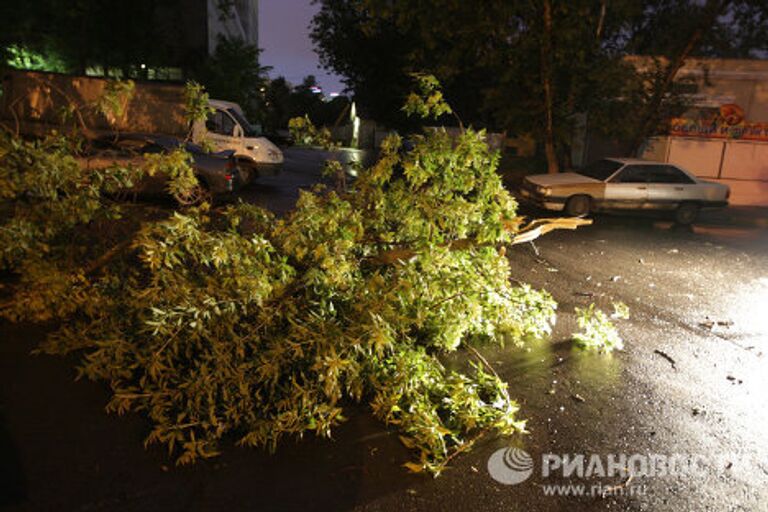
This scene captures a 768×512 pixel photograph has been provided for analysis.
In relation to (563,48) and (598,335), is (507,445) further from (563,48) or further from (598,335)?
(563,48)

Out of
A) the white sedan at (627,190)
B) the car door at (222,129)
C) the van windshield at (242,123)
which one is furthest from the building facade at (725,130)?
the car door at (222,129)

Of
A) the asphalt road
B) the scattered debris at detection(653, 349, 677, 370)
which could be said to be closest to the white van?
the asphalt road

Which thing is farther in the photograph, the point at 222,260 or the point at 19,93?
the point at 19,93

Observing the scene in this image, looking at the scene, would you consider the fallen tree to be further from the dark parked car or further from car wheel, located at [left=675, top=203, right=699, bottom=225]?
car wheel, located at [left=675, top=203, right=699, bottom=225]

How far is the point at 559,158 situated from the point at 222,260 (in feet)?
58.1

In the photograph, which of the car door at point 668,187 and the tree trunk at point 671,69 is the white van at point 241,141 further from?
the tree trunk at point 671,69

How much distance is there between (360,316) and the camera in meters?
4.38

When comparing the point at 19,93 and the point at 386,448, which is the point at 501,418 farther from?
the point at 19,93

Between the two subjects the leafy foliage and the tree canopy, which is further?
the tree canopy

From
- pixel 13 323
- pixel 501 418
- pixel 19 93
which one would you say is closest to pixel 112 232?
pixel 13 323

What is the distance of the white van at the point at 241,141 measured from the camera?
1318 cm

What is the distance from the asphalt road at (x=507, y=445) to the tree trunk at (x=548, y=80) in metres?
10.7

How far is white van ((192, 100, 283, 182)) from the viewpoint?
43.2ft

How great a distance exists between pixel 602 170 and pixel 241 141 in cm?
912
